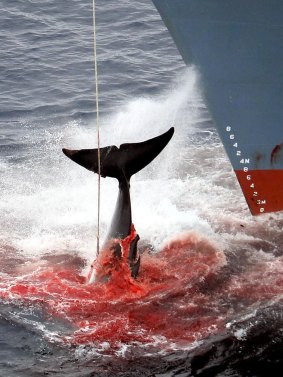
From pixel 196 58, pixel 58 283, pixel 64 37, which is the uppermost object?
pixel 196 58

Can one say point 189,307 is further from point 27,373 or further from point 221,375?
point 27,373

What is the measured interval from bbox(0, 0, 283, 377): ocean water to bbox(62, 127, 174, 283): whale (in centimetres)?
55

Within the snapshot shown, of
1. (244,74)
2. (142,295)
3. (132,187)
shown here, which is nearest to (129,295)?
(142,295)

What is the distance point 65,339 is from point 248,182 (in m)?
5.81

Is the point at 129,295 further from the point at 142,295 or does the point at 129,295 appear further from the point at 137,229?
the point at 137,229

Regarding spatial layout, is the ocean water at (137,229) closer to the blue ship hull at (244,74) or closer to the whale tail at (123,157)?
the blue ship hull at (244,74)

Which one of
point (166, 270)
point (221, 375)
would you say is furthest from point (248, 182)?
point (221, 375)

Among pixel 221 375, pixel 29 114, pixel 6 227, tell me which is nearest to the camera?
pixel 221 375

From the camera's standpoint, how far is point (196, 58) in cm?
1859

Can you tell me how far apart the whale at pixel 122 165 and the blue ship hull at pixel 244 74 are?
109 inches

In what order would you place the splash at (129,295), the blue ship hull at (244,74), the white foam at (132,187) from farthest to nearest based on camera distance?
the white foam at (132,187), the blue ship hull at (244,74), the splash at (129,295)

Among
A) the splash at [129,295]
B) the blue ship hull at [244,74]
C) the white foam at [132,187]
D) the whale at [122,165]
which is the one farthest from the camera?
the white foam at [132,187]

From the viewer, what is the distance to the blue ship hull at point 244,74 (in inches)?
710

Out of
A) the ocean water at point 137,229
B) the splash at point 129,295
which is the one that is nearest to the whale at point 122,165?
the splash at point 129,295
